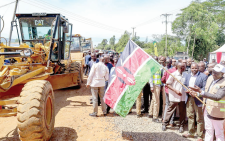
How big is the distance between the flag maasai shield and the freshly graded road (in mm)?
874

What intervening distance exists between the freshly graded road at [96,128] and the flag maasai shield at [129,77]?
2.87 feet

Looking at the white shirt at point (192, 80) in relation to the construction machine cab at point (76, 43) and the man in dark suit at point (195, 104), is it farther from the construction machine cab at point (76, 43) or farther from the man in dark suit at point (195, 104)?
the construction machine cab at point (76, 43)

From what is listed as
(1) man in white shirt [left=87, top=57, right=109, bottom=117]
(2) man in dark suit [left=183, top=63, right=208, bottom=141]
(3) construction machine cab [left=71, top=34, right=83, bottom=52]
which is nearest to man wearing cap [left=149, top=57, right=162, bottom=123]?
(2) man in dark suit [left=183, top=63, right=208, bottom=141]

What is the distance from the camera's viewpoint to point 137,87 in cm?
365

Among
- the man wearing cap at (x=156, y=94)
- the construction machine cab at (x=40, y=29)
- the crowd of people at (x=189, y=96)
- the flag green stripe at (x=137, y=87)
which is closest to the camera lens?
the crowd of people at (x=189, y=96)

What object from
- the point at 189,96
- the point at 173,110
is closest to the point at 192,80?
the point at 189,96

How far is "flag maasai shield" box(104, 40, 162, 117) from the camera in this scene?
3.62m

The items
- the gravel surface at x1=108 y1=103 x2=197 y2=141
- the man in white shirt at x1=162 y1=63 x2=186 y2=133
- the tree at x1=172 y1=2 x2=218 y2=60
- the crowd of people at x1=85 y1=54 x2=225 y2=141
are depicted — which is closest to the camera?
the crowd of people at x1=85 y1=54 x2=225 y2=141

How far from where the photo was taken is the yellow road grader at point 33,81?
116 inches

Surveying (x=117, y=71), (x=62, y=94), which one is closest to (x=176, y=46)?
(x=62, y=94)

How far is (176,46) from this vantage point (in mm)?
33562

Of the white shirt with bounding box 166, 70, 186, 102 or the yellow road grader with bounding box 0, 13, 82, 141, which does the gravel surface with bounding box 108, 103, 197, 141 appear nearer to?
the white shirt with bounding box 166, 70, 186, 102

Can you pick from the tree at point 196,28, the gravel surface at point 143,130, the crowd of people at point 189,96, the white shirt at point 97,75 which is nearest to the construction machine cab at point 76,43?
the crowd of people at point 189,96

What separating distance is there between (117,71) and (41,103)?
5.65ft
